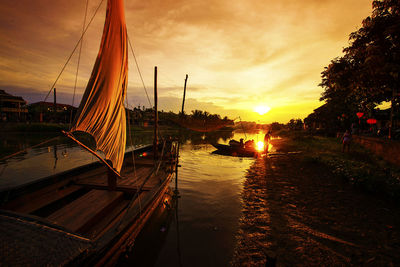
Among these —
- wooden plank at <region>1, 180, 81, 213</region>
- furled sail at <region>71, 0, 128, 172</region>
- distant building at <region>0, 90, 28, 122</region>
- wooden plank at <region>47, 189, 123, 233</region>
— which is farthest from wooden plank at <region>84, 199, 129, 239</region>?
distant building at <region>0, 90, 28, 122</region>

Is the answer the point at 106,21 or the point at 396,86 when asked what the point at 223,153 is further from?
the point at 106,21

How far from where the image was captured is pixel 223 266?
4566mm

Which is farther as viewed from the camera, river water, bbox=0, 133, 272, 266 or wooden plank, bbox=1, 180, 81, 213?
river water, bbox=0, 133, 272, 266

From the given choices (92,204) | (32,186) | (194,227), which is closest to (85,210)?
(92,204)

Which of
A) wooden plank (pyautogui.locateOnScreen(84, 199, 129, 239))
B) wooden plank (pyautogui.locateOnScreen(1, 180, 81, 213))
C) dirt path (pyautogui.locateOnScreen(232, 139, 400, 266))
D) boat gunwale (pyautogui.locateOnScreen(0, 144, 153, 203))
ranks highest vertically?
boat gunwale (pyautogui.locateOnScreen(0, 144, 153, 203))

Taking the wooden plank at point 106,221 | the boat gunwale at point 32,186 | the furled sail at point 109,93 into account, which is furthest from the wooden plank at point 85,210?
the boat gunwale at point 32,186

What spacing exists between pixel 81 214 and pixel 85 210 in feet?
0.64

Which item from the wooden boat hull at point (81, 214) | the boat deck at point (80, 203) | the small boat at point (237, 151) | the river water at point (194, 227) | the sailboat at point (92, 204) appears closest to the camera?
the sailboat at point (92, 204)

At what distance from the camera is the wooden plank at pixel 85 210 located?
388 cm

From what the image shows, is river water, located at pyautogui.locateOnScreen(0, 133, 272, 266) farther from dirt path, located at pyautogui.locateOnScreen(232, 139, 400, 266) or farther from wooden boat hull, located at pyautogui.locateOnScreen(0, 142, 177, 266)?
wooden boat hull, located at pyautogui.locateOnScreen(0, 142, 177, 266)

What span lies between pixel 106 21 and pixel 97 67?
4.19 ft

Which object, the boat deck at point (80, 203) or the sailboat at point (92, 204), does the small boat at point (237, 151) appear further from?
the sailboat at point (92, 204)

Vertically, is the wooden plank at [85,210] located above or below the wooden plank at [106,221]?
above

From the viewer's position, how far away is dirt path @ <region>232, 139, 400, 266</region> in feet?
15.2
